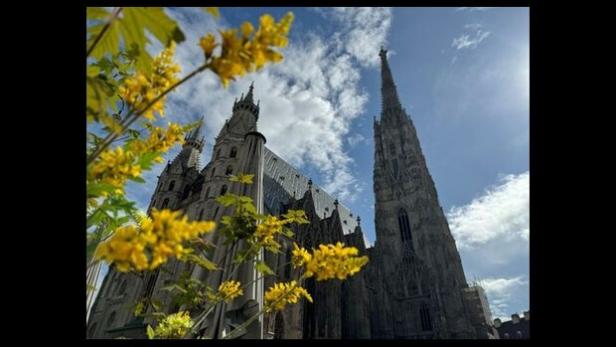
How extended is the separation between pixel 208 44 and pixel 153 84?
67 centimetres

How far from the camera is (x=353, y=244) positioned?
3603cm

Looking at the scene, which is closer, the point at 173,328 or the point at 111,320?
the point at 173,328

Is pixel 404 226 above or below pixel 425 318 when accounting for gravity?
above

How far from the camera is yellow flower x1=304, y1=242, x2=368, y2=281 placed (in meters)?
2.38

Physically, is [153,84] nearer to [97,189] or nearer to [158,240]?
[97,189]

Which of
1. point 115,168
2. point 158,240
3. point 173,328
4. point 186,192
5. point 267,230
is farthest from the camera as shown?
point 186,192

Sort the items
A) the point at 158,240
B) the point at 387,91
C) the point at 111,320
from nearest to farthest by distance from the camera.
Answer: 1. the point at 158,240
2. the point at 111,320
3. the point at 387,91

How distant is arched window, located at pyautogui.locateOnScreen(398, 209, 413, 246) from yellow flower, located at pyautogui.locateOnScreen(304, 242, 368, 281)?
39754 millimetres

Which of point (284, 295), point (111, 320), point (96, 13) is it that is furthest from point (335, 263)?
point (111, 320)

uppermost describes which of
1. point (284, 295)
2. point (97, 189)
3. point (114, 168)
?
point (114, 168)

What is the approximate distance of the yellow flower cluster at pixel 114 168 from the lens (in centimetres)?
185
